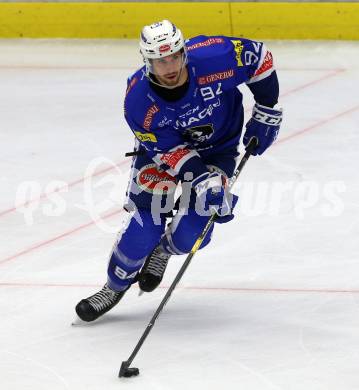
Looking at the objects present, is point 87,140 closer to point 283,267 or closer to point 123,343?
point 283,267

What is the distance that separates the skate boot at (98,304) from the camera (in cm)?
476

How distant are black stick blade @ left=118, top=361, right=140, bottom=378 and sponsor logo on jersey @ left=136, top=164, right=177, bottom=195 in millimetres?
816

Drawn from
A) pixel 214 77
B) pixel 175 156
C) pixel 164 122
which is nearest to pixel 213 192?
pixel 175 156

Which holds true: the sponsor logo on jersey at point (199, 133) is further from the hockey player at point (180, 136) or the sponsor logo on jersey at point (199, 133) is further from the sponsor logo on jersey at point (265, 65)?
the sponsor logo on jersey at point (265, 65)

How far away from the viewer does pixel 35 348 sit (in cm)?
454

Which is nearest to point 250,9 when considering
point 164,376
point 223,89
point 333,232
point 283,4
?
point 283,4

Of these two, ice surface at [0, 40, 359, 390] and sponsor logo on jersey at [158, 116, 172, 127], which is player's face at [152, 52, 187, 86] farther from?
ice surface at [0, 40, 359, 390]

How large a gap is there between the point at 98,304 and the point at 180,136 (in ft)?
2.48

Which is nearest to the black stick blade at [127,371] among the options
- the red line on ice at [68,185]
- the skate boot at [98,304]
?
the skate boot at [98,304]

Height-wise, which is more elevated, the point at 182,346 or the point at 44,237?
the point at 182,346

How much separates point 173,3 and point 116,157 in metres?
2.45

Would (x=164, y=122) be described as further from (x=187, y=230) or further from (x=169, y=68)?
(x=187, y=230)

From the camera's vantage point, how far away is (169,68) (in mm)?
4379

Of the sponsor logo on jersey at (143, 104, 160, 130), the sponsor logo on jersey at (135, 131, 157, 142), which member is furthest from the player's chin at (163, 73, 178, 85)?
the sponsor logo on jersey at (135, 131, 157, 142)
